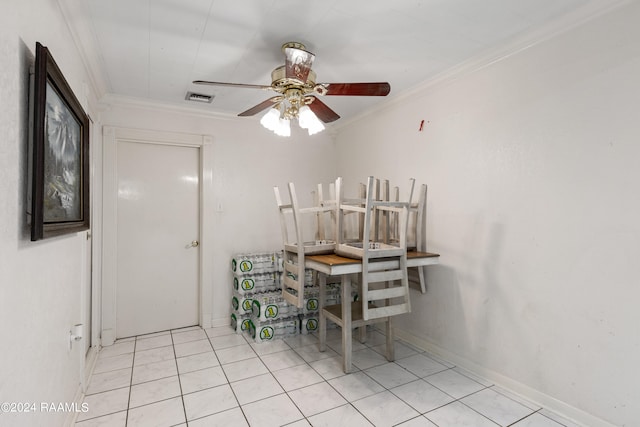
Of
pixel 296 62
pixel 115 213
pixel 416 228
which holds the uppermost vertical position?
pixel 296 62

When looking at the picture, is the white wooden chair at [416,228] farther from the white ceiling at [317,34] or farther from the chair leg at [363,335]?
the white ceiling at [317,34]

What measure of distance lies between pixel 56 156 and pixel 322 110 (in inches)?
66.2

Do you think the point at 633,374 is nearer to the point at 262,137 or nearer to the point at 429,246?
the point at 429,246

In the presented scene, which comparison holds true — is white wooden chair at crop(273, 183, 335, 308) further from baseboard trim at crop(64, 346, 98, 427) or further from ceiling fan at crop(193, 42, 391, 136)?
baseboard trim at crop(64, 346, 98, 427)

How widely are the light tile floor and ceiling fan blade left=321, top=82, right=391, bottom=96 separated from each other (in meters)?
2.08

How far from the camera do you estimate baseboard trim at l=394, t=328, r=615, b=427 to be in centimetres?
190

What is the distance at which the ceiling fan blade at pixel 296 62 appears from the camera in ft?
6.79

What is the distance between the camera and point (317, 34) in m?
2.12

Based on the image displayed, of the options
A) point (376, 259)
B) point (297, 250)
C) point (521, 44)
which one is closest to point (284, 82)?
point (297, 250)

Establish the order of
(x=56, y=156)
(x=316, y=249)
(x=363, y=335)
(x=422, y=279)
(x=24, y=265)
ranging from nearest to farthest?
(x=24, y=265)
(x=56, y=156)
(x=316, y=249)
(x=422, y=279)
(x=363, y=335)

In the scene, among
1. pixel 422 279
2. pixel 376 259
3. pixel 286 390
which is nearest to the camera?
pixel 286 390

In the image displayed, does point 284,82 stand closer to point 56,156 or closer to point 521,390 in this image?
point 56,156

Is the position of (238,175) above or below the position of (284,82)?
below

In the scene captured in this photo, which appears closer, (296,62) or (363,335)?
(296,62)
